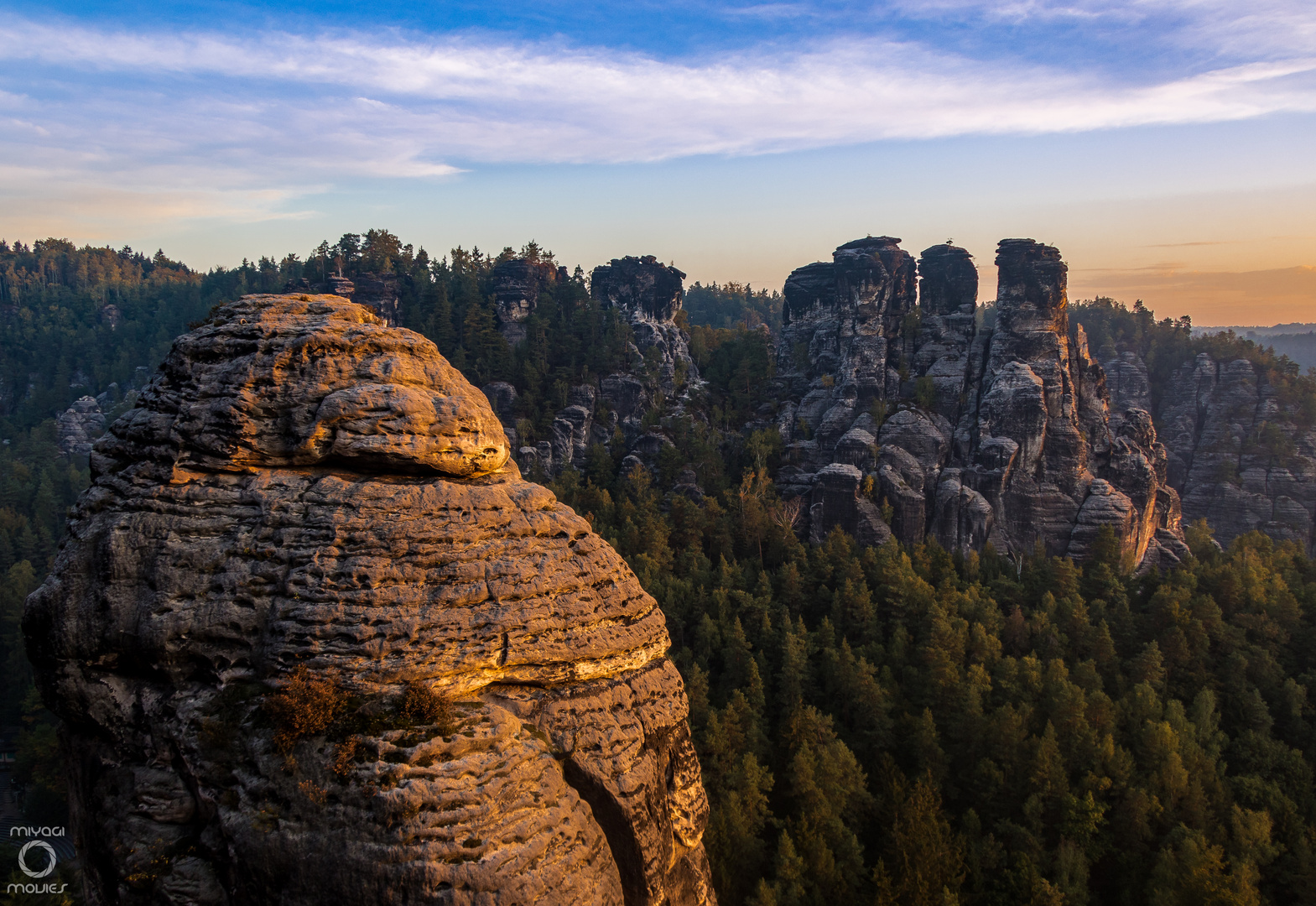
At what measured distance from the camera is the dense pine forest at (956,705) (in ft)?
87.3

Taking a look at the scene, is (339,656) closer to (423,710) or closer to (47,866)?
(423,710)

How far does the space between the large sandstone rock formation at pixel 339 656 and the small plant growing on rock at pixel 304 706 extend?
0.13 ft

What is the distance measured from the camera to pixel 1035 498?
62875 mm

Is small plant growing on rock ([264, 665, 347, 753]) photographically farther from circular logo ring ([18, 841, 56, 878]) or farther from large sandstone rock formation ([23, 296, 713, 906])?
circular logo ring ([18, 841, 56, 878])

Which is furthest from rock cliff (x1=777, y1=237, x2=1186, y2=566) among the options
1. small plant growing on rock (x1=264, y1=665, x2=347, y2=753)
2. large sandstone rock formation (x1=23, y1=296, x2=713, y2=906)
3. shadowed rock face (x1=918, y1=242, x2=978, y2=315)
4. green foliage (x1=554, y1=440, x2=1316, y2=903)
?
small plant growing on rock (x1=264, y1=665, x2=347, y2=753)

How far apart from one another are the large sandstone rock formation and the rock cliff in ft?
172

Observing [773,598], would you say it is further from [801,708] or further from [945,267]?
[945,267]

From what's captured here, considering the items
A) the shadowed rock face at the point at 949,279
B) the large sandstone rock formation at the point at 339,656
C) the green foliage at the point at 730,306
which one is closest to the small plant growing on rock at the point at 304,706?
the large sandstone rock formation at the point at 339,656

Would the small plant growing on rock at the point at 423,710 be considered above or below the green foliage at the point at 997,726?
above

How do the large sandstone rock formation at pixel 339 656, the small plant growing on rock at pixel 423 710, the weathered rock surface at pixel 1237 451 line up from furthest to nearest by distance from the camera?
the weathered rock surface at pixel 1237 451
the small plant growing on rock at pixel 423 710
the large sandstone rock formation at pixel 339 656

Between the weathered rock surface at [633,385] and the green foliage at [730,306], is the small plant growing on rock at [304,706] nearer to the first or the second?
the weathered rock surface at [633,385]

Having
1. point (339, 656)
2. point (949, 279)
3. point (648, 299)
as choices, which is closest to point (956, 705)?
point (339, 656)

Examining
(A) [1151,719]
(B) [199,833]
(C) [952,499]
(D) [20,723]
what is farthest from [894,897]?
(D) [20,723]

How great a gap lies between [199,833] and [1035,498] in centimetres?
6425
